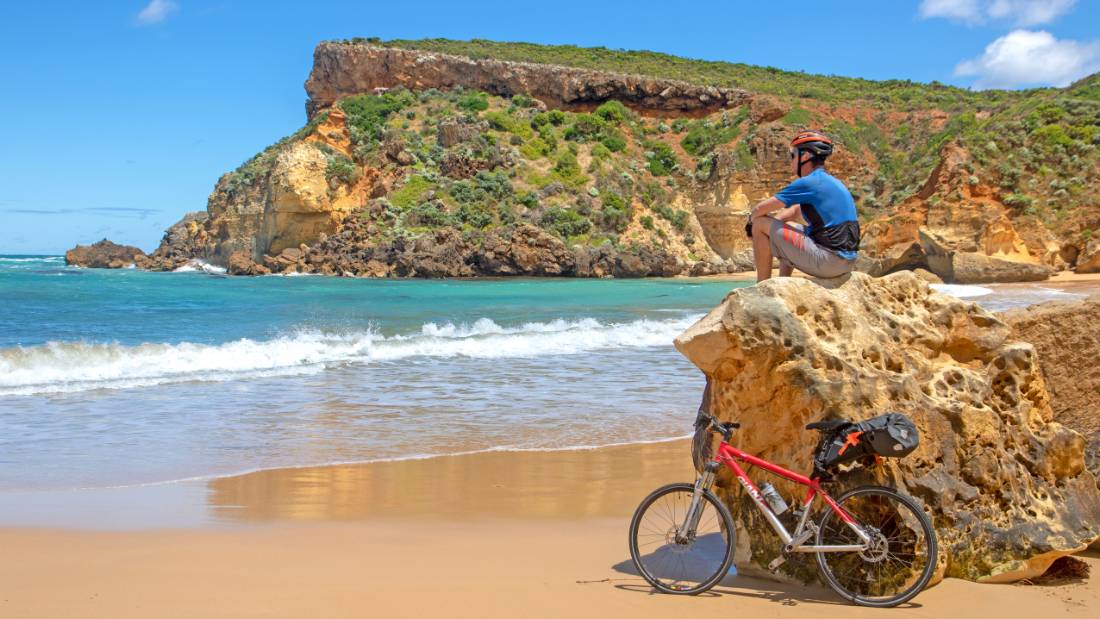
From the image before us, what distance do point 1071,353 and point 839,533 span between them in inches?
79.5

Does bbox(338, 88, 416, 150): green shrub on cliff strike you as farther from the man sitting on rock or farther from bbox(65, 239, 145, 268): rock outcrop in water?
the man sitting on rock

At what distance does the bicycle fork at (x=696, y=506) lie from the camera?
435cm

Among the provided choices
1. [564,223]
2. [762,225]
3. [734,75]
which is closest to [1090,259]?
[564,223]

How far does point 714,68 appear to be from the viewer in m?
82.1

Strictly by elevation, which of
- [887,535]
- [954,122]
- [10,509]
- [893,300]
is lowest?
[10,509]

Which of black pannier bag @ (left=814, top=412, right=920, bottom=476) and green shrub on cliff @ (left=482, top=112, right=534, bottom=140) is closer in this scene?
black pannier bag @ (left=814, top=412, right=920, bottom=476)

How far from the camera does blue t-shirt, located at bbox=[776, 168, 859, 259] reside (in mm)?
4980

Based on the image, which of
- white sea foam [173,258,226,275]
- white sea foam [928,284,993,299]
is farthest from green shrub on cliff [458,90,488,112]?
white sea foam [928,284,993,299]

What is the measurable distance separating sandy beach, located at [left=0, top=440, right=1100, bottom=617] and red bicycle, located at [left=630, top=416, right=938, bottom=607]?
0.34 feet

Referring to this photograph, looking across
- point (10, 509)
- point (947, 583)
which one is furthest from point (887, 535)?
point (10, 509)

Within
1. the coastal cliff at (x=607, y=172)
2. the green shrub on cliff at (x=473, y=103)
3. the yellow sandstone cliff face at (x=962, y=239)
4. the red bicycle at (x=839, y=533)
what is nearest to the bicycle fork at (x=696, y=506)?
the red bicycle at (x=839, y=533)

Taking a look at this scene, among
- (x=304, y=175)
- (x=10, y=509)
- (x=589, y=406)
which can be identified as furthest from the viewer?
(x=304, y=175)

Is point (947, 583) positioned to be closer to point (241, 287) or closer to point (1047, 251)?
point (1047, 251)

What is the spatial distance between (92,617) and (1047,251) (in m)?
35.9
